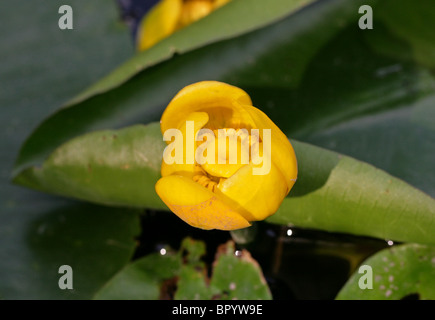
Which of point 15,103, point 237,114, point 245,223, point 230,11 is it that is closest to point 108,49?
point 15,103

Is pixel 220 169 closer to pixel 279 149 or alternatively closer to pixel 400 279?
pixel 279 149

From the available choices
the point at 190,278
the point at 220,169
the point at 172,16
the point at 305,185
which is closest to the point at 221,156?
the point at 220,169

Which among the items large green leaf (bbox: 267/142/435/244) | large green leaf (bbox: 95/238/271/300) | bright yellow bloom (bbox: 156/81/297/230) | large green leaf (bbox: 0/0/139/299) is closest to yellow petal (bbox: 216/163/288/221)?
bright yellow bloom (bbox: 156/81/297/230)

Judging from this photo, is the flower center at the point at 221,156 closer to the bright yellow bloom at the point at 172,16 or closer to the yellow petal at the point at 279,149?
the yellow petal at the point at 279,149

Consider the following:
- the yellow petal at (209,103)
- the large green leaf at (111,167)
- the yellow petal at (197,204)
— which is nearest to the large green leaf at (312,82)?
the large green leaf at (111,167)

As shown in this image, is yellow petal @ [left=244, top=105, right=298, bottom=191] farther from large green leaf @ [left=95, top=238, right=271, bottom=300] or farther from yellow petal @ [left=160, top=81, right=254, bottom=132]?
large green leaf @ [left=95, top=238, right=271, bottom=300]
